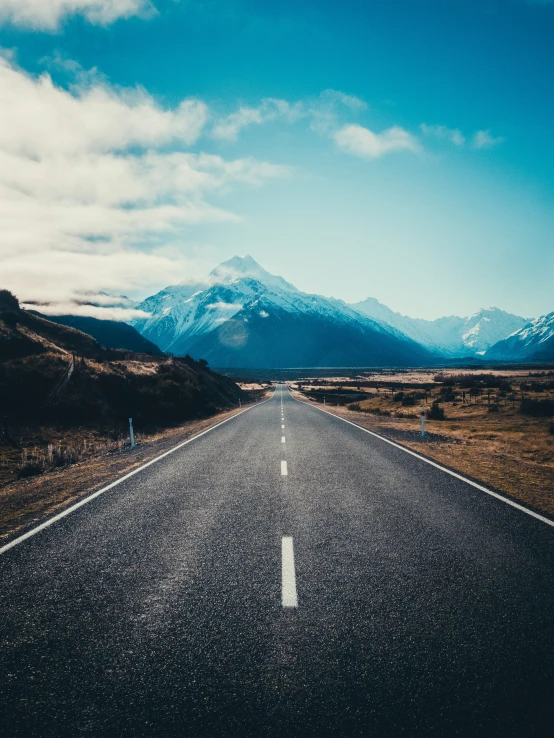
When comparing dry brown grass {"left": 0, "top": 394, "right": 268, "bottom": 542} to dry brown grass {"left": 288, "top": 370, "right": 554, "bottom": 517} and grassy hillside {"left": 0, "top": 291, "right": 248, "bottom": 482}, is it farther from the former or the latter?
dry brown grass {"left": 288, "top": 370, "right": 554, "bottom": 517}

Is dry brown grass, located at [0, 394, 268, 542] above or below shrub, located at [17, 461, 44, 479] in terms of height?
above

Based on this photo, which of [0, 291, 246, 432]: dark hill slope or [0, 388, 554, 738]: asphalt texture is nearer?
[0, 388, 554, 738]: asphalt texture

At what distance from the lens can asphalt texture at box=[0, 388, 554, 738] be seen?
275 centimetres

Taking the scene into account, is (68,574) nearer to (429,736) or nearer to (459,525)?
(429,736)

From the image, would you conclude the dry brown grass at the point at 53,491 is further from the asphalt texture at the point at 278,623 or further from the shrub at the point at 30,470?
the asphalt texture at the point at 278,623

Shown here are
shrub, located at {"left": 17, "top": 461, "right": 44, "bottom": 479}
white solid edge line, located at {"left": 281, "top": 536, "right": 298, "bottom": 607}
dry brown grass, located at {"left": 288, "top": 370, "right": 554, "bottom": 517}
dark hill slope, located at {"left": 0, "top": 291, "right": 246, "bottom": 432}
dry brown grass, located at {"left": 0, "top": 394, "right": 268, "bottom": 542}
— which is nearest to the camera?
white solid edge line, located at {"left": 281, "top": 536, "right": 298, "bottom": 607}

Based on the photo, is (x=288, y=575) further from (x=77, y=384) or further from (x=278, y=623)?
(x=77, y=384)

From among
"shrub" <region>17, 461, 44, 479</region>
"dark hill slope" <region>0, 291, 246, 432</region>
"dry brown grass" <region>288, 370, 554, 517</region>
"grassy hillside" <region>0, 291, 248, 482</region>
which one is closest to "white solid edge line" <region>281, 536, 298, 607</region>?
"dry brown grass" <region>288, 370, 554, 517</region>

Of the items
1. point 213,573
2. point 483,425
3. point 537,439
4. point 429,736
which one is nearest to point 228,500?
point 213,573

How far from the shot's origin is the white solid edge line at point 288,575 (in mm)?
4134

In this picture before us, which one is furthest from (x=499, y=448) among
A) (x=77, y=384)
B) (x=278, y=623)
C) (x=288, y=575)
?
(x=77, y=384)

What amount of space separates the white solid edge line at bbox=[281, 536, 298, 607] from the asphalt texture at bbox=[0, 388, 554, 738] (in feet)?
0.30

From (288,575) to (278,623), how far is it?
92 cm

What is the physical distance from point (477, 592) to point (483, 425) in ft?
67.5
